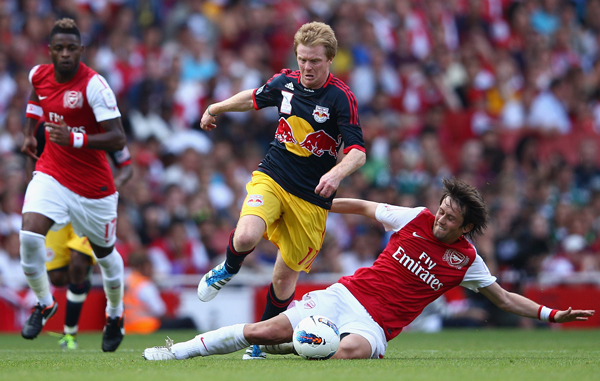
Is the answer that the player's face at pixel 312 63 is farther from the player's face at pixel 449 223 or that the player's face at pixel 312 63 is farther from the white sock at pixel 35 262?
the white sock at pixel 35 262

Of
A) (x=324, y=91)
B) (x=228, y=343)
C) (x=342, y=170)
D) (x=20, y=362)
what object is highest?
(x=324, y=91)

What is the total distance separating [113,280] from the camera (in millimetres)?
8438

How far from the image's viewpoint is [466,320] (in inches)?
515

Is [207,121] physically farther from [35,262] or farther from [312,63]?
[35,262]

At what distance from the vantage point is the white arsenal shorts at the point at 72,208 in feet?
25.4

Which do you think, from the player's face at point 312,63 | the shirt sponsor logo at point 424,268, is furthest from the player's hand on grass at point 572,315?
the player's face at point 312,63

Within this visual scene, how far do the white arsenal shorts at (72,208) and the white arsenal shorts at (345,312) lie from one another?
2580 millimetres

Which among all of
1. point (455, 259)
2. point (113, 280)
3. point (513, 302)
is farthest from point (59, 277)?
point (513, 302)

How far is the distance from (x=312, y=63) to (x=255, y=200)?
128cm

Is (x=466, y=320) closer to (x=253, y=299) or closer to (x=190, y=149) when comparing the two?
(x=253, y=299)

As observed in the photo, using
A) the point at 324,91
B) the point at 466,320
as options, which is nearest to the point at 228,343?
the point at 324,91

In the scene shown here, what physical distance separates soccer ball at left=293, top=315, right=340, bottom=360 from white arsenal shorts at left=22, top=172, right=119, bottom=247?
286 centimetres

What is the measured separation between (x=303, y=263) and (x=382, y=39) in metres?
12.2

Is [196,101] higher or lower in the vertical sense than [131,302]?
higher
